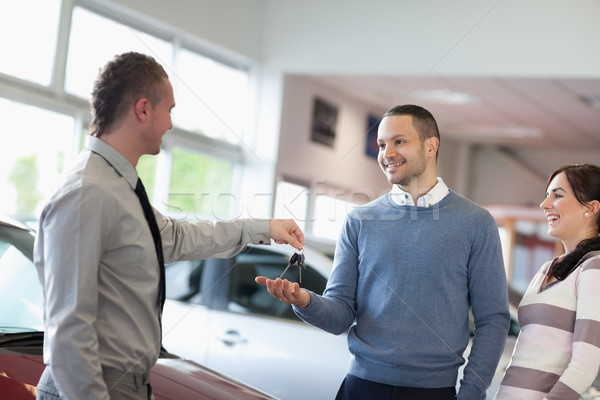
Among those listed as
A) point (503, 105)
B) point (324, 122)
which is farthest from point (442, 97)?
point (324, 122)

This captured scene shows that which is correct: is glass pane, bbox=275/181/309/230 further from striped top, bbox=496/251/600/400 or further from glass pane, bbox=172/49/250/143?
striped top, bbox=496/251/600/400

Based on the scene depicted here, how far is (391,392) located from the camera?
221 cm

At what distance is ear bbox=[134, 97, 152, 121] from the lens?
172cm

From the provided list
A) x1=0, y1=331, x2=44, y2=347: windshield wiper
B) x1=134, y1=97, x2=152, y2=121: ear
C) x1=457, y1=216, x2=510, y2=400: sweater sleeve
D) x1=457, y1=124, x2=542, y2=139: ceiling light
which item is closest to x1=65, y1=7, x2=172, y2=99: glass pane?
x1=0, y1=331, x2=44, y2=347: windshield wiper

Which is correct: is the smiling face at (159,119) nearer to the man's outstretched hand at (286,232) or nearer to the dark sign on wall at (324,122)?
the man's outstretched hand at (286,232)

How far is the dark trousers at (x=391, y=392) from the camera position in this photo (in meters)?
2.20

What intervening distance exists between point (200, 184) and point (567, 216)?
22.2 ft

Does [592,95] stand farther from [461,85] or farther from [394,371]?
[394,371]

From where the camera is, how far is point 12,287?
2580 mm

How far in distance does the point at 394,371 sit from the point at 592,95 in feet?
24.6

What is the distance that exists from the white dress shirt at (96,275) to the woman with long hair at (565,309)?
3.60 ft

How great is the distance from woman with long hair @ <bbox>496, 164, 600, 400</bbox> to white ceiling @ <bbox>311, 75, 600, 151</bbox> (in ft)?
19.3

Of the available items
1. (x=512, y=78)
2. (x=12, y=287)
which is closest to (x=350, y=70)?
(x=512, y=78)

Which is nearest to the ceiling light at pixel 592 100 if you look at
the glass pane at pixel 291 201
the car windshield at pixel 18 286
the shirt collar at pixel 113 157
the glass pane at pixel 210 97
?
the glass pane at pixel 291 201
